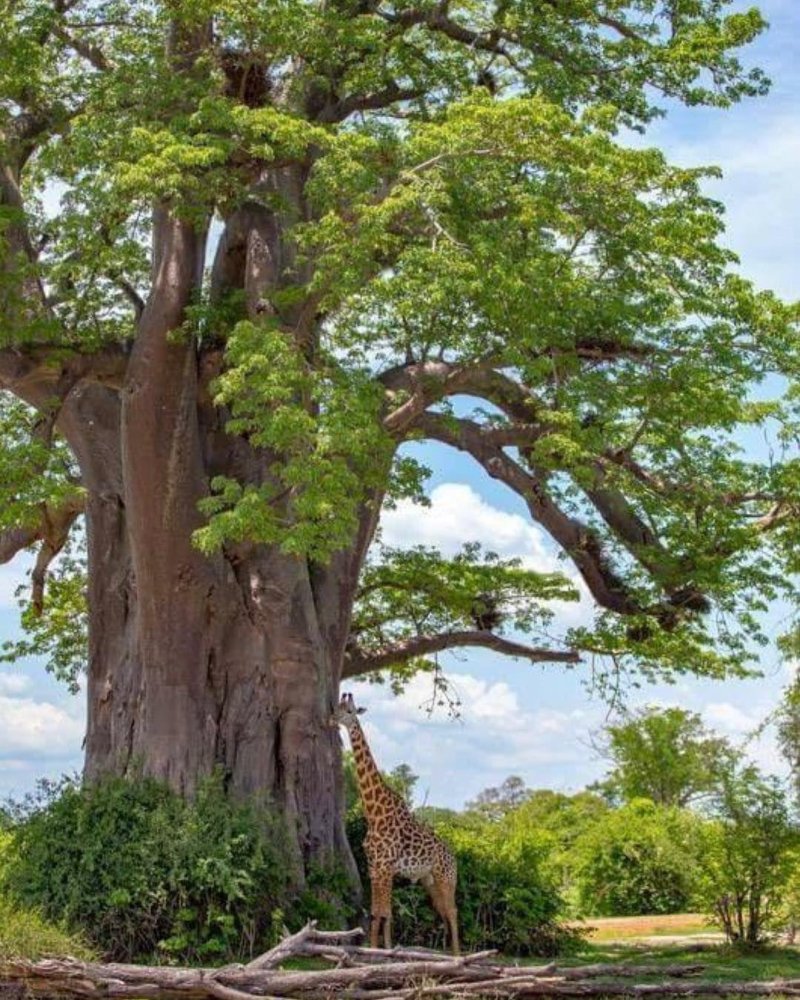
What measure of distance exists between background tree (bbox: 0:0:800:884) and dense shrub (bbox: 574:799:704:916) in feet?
19.1

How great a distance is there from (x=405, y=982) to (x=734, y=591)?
6.59m

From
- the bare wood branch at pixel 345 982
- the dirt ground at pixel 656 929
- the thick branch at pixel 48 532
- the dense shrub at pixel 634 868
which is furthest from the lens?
the dense shrub at pixel 634 868

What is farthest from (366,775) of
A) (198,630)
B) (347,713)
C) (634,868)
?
(634,868)

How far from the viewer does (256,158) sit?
16.6 m

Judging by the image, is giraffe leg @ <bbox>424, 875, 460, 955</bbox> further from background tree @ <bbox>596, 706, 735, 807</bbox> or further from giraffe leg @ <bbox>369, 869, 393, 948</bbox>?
background tree @ <bbox>596, 706, 735, 807</bbox>

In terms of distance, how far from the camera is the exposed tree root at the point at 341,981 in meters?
10.9

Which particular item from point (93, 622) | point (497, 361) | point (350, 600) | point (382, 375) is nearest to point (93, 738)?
point (93, 622)

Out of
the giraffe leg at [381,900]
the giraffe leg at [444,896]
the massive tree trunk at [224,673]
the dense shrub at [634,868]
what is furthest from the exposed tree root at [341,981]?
the dense shrub at [634,868]

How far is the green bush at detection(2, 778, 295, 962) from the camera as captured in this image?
14367 mm

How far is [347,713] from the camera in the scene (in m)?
16.1

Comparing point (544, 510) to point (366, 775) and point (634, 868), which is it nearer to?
point (366, 775)

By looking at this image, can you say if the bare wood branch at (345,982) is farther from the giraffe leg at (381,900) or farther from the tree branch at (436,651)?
the tree branch at (436,651)

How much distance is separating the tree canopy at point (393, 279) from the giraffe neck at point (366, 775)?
2.53 m

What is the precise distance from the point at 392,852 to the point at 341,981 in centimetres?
397
